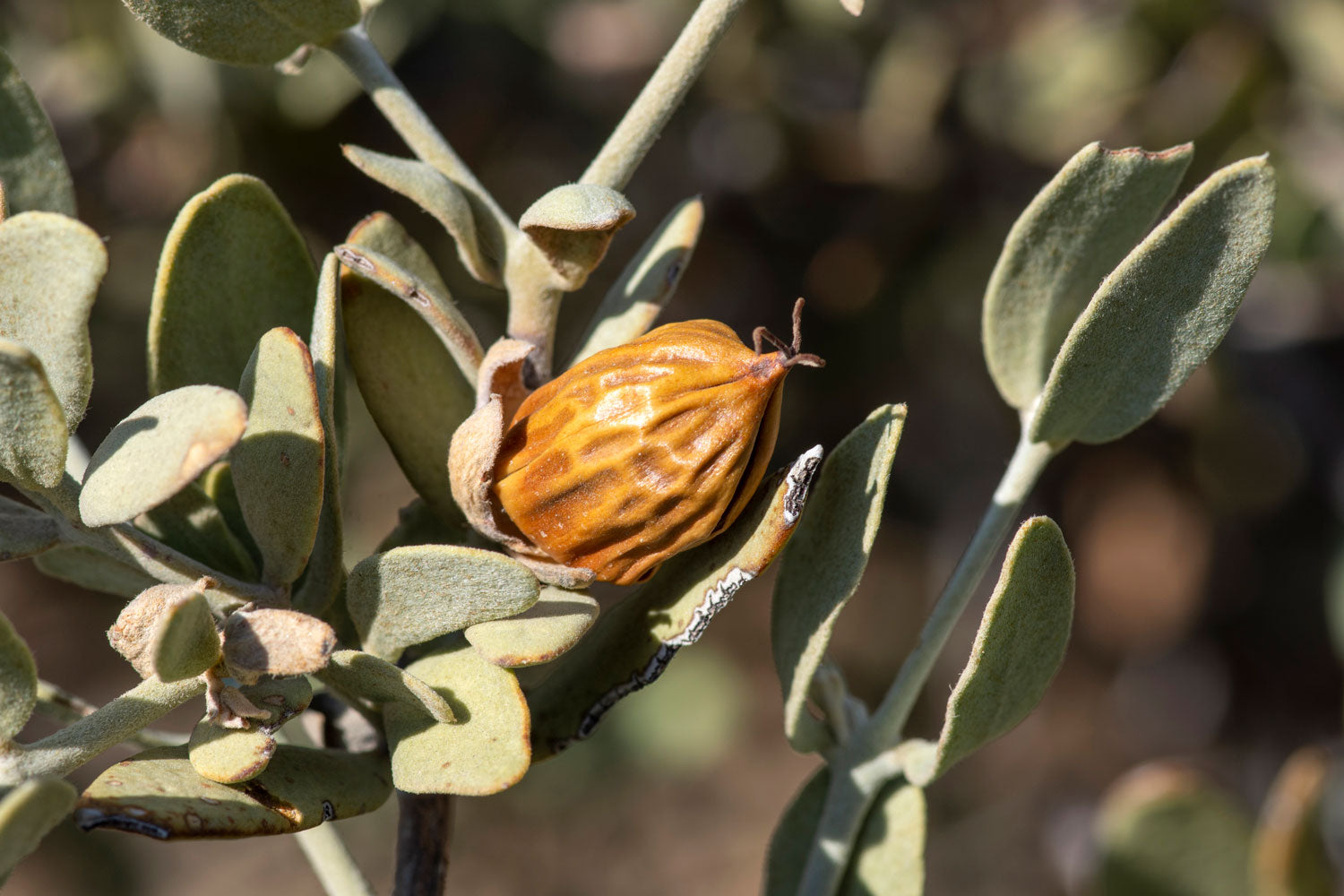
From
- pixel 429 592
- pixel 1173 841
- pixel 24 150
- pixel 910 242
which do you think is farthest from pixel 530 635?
pixel 910 242

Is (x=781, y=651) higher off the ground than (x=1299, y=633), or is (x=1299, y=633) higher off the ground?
(x=781, y=651)

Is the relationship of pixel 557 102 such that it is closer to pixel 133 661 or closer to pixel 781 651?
pixel 781 651

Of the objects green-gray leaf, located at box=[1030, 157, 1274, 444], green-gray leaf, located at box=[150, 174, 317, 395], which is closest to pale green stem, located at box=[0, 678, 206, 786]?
green-gray leaf, located at box=[150, 174, 317, 395]

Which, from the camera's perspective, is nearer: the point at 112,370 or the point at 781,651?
the point at 781,651

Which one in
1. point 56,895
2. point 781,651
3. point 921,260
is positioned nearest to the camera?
point 781,651

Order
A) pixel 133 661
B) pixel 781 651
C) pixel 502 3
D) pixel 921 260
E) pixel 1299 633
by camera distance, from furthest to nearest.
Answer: pixel 1299 633
pixel 921 260
pixel 502 3
pixel 781 651
pixel 133 661

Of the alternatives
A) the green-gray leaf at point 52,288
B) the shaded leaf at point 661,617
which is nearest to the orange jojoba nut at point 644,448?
the shaded leaf at point 661,617

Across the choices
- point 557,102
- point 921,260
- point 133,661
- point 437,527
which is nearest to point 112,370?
point 557,102

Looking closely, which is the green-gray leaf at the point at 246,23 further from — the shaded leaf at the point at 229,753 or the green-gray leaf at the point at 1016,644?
the green-gray leaf at the point at 1016,644

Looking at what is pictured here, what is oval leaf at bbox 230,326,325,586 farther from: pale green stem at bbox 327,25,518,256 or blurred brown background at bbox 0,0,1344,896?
blurred brown background at bbox 0,0,1344,896
